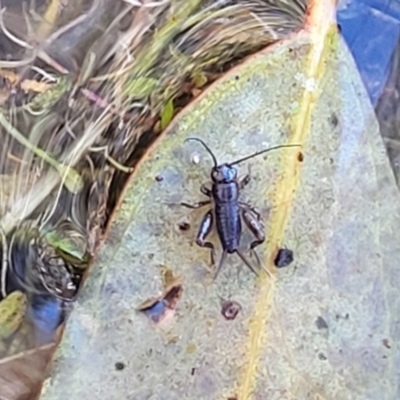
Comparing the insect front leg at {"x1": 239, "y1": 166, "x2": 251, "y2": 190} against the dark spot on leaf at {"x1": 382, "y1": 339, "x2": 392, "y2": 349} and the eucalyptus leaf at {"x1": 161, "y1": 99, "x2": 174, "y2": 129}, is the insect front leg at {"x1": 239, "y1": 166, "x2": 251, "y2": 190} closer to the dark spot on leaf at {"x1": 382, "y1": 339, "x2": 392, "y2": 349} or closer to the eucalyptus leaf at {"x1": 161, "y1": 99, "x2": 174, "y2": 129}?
the eucalyptus leaf at {"x1": 161, "y1": 99, "x2": 174, "y2": 129}

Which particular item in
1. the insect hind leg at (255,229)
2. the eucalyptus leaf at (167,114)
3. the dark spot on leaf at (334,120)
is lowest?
the insect hind leg at (255,229)

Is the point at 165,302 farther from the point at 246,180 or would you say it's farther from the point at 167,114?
the point at 167,114

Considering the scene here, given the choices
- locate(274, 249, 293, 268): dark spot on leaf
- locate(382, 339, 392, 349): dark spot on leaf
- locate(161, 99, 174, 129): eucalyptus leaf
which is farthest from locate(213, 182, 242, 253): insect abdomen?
locate(382, 339, 392, 349): dark spot on leaf

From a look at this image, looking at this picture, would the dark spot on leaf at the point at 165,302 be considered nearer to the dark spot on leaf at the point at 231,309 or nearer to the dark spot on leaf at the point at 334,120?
the dark spot on leaf at the point at 231,309

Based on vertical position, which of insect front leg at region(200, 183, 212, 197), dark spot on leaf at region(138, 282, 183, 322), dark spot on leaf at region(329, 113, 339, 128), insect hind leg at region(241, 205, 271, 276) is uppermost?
dark spot on leaf at region(329, 113, 339, 128)

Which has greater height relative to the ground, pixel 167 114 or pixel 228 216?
pixel 167 114

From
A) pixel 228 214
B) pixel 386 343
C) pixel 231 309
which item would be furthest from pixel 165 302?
pixel 386 343

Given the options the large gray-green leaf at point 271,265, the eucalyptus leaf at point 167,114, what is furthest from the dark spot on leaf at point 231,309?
the eucalyptus leaf at point 167,114
